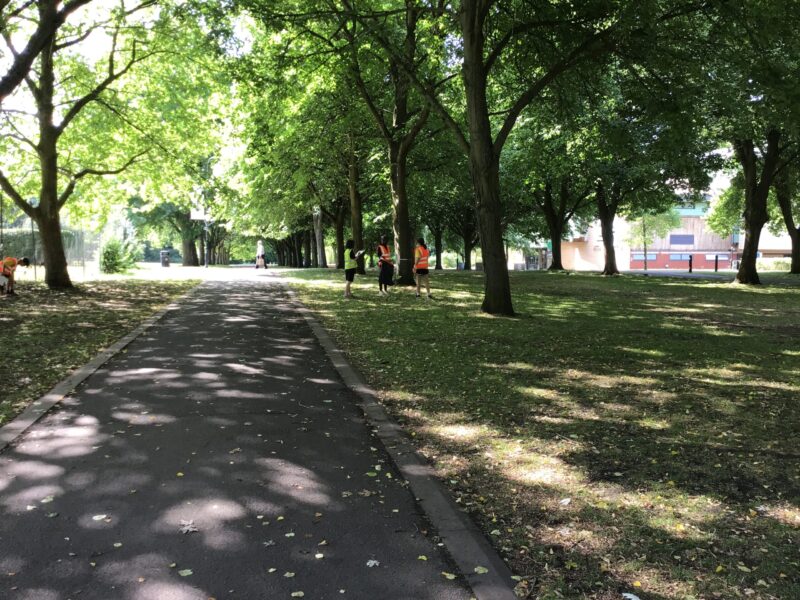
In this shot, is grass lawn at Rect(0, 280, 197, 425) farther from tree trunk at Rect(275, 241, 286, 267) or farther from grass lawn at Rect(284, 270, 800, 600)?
tree trunk at Rect(275, 241, 286, 267)

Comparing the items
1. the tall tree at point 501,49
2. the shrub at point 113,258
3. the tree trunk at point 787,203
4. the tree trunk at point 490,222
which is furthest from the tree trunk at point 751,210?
the shrub at point 113,258

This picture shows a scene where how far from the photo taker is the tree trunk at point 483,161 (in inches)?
464

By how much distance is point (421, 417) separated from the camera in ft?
18.9

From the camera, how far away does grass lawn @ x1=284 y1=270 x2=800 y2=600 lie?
311 centimetres

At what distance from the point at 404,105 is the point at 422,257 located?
6.95 meters

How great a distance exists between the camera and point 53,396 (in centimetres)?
632

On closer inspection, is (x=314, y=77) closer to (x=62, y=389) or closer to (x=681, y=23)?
(x=681, y=23)

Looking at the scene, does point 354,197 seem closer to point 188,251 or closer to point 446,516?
point 446,516

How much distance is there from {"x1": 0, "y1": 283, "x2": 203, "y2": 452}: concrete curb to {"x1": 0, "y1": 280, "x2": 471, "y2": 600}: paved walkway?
107mm

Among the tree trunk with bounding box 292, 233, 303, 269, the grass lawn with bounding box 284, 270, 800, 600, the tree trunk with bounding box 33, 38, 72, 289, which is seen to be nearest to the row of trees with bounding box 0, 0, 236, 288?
the tree trunk with bounding box 33, 38, 72, 289

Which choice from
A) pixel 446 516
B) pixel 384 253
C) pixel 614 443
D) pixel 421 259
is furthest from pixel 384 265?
pixel 446 516

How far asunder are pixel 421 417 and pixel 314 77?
50.2 ft

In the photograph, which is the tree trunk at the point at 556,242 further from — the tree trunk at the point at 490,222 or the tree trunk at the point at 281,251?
the tree trunk at the point at 281,251

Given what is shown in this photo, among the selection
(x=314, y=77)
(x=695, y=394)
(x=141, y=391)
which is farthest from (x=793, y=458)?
(x=314, y=77)
